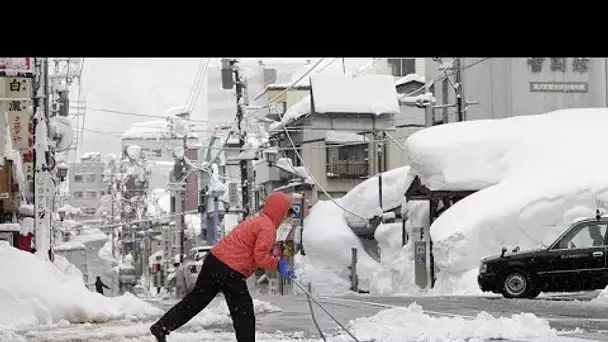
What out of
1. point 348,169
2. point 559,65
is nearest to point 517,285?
point 559,65

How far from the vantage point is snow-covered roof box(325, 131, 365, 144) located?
4153 centimetres

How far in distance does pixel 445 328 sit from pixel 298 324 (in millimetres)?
2255

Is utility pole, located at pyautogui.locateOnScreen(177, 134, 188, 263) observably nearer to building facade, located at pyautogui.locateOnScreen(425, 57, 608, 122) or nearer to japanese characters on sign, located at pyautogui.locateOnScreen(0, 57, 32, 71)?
building facade, located at pyautogui.locateOnScreen(425, 57, 608, 122)

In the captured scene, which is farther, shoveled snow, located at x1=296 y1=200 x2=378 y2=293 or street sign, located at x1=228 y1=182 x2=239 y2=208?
street sign, located at x1=228 y1=182 x2=239 y2=208

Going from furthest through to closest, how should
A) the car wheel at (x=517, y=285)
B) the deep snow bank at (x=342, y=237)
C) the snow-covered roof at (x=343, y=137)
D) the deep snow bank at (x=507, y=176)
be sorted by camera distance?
the snow-covered roof at (x=343, y=137), the deep snow bank at (x=342, y=237), the deep snow bank at (x=507, y=176), the car wheel at (x=517, y=285)

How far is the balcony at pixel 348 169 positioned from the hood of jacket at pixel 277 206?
35418mm

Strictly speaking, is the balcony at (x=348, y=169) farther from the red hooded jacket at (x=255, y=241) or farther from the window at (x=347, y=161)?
the red hooded jacket at (x=255, y=241)

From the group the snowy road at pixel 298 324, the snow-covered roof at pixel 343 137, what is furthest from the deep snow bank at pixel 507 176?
the snow-covered roof at pixel 343 137

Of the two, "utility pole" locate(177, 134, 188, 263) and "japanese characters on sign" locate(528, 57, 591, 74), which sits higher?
"japanese characters on sign" locate(528, 57, 591, 74)

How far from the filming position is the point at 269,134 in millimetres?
46406

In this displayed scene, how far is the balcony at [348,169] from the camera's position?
4302cm

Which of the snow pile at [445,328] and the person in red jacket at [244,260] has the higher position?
the person in red jacket at [244,260]

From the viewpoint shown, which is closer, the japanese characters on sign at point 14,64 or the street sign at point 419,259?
the japanese characters on sign at point 14,64

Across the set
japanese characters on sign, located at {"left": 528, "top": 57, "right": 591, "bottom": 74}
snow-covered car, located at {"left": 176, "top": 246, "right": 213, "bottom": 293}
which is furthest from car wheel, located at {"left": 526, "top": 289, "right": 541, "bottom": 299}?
japanese characters on sign, located at {"left": 528, "top": 57, "right": 591, "bottom": 74}
